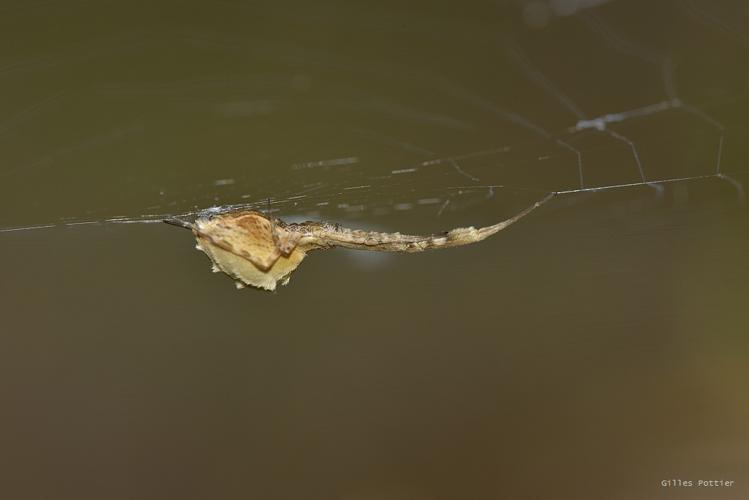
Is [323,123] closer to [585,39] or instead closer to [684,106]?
[585,39]

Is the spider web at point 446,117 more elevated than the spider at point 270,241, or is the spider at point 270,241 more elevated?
the spider web at point 446,117

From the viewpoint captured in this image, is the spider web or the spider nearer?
the spider

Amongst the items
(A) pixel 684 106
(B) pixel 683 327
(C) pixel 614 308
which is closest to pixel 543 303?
(C) pixel 614 308

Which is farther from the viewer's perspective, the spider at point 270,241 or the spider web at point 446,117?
the spider web at point 446,117

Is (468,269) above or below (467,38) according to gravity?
below
